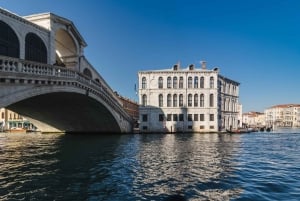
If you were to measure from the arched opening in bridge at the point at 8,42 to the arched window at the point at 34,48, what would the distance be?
1198 millimetres

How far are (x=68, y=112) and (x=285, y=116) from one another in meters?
126

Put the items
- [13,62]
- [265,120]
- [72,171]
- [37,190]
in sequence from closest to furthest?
[37,190]
[72,171]
[13,62]
[265,120]

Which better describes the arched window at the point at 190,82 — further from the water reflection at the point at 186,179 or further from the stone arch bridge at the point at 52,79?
the water reflection at the point at 186,179

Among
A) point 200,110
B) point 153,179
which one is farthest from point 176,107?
point 153,179

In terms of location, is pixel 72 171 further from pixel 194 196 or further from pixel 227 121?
pixel 227 121

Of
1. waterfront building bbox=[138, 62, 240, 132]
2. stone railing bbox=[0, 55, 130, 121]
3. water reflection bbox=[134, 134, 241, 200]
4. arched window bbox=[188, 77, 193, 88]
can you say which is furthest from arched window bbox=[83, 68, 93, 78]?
water reflection bbox=[134, 134, 241, 200]

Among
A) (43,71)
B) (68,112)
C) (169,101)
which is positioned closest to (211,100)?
(169,101)

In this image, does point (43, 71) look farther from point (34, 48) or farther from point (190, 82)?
point (190, 82)

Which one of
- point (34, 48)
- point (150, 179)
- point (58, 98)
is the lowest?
point (150, 179)

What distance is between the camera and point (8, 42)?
19719mm

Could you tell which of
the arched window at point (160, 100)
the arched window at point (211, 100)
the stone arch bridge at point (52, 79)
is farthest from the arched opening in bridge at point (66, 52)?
the arched window at point (211, 100)

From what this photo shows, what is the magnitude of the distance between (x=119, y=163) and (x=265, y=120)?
148 meters

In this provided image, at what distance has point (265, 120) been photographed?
479ft

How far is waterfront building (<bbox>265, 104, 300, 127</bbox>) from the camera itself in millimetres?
128625
